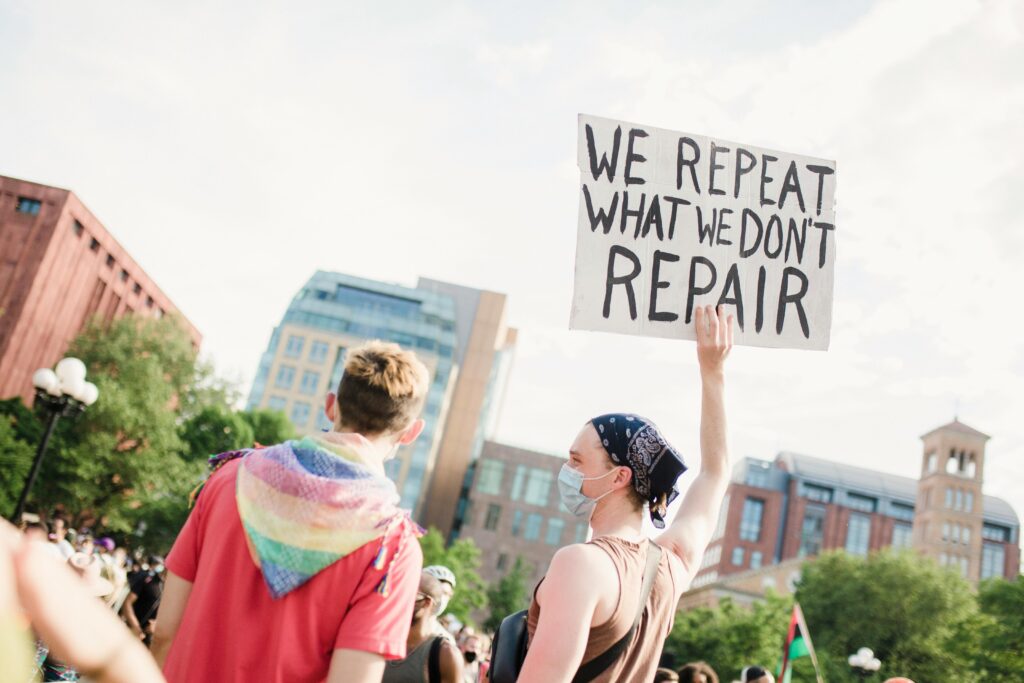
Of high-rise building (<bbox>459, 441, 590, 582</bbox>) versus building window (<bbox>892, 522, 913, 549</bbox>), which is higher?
building window (<bbox>892, 522, 913, 549</bbox>)

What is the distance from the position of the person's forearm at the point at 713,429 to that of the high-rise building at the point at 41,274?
50.6 meters

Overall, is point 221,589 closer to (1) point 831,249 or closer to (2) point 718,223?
(2) point 718,223

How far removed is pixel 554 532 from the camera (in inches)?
3219

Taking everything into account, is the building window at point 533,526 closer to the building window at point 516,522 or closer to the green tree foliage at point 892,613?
the building window at point 516,522

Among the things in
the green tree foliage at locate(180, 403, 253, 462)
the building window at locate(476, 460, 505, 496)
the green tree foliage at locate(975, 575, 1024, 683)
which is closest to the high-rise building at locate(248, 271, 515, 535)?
the building window at locate(476, 460, 505, 496)

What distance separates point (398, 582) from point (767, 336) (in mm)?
1833

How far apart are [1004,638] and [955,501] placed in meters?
53.7

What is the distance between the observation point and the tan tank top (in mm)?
2373

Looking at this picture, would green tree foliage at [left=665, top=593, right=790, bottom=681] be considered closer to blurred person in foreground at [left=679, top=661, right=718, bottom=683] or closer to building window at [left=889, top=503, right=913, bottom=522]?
blurred person in foreground at [left=679, top=661, right=718, bottom=683]

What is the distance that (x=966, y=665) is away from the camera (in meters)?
41.8

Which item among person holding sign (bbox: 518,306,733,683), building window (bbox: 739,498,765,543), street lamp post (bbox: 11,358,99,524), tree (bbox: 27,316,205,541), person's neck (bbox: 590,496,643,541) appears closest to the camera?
person holding sign (bbox: 518,306,733,683)

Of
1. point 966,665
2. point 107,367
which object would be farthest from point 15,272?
point 966,665

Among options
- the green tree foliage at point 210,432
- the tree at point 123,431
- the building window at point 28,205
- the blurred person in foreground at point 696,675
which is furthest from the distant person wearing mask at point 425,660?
the building window at point 28,205

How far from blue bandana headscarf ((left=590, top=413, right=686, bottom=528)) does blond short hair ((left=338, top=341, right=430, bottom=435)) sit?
2.10ft
